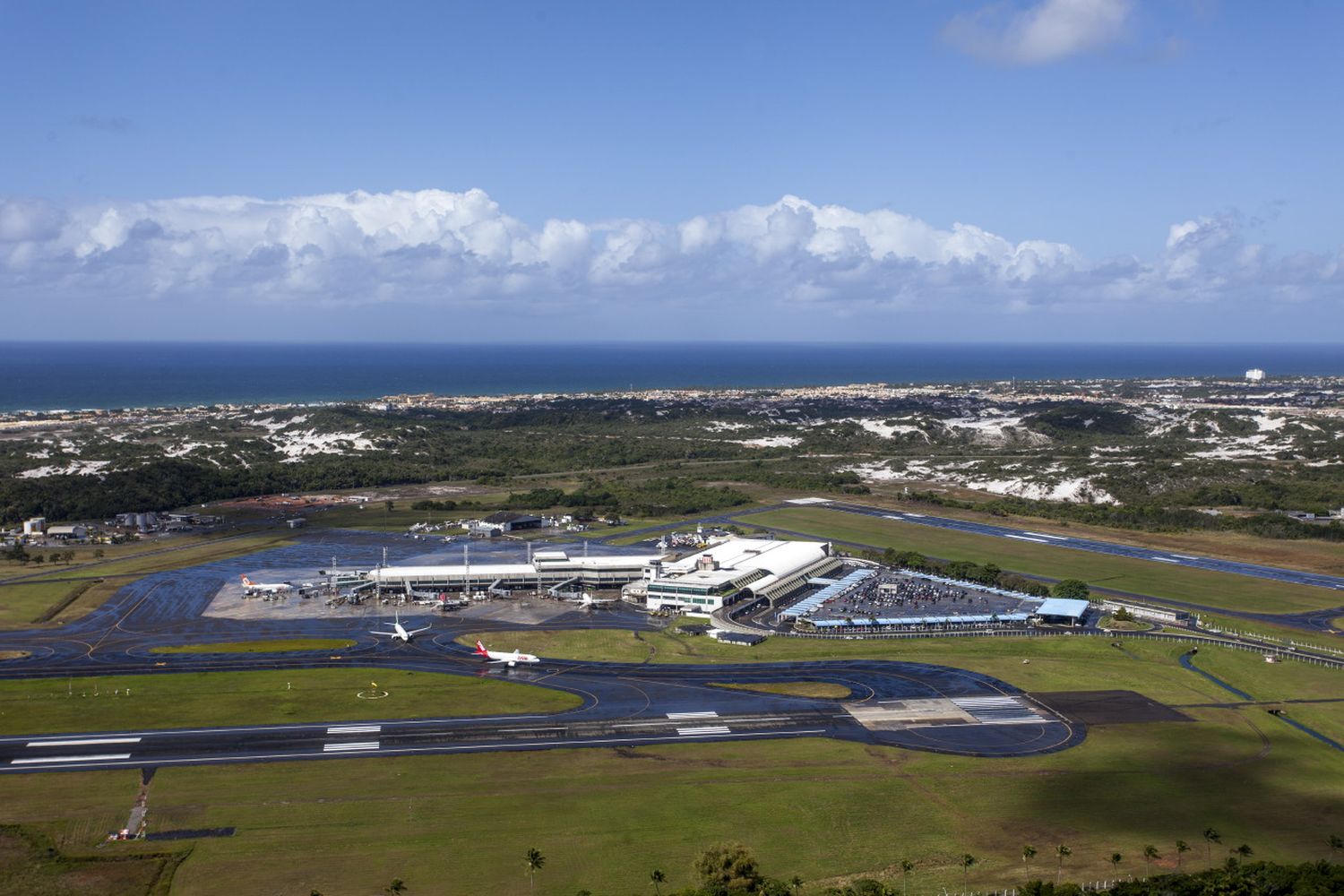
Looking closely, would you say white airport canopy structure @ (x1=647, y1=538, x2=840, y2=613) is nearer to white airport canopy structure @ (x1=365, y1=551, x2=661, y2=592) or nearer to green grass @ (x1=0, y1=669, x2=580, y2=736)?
white airport canopy structure @ (x1=365, y1=551, x2=661, y2=592)

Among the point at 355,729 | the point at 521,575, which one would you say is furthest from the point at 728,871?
the point at 521,575

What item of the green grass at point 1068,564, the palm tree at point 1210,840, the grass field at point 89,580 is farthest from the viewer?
the green grass at point 1068,564

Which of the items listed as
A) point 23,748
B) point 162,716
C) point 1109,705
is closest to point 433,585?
point 162,716

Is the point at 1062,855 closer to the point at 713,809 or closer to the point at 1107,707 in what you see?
the point at 713,809

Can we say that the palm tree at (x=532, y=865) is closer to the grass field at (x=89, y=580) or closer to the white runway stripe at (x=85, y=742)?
the white runway stripe at (x=85, y=742)

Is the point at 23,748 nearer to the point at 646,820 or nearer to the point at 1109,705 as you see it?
the point at 646,820

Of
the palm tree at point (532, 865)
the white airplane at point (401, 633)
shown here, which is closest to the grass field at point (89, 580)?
the white airplane at point (401, 633)

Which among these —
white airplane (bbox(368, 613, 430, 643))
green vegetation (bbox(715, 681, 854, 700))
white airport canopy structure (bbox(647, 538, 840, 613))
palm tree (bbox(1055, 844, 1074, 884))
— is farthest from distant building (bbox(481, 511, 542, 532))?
palm tree (bbox(1055, 844, 1074, 884))
